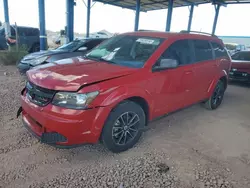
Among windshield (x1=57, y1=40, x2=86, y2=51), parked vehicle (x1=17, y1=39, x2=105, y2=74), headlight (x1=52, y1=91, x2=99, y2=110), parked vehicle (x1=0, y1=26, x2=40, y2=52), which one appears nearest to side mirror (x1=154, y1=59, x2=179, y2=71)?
headlight (x1=52, y1=91, x2=99, y2=110)

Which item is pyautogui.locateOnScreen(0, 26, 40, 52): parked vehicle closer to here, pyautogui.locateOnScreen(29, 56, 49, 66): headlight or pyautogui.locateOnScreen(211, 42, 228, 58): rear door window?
pyautogui.locateOnScreen(29, 56, 49, 66): headlight

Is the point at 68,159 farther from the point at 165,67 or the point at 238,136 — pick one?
the point at 238,136

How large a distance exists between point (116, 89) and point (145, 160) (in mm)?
1067

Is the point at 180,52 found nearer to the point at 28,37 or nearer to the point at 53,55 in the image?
the point at 53,55

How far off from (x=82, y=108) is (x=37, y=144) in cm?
119

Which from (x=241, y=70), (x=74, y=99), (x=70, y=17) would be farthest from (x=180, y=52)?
(x=70, y=17)

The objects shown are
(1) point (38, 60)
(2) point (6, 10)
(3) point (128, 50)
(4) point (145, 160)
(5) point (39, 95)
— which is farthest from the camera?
(2) point (6, 10)

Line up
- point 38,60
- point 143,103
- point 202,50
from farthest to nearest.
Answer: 1. point 38,60
2. point 202,50
3. point 143,103

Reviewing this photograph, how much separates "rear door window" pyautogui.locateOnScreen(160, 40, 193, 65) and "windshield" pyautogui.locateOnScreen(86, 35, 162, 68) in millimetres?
218

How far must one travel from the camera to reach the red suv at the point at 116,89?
2543 millimetres

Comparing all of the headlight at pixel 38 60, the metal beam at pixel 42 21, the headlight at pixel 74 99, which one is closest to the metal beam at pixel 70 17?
the metal beam at pixel 42 21

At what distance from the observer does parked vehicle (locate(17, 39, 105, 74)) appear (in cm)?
665

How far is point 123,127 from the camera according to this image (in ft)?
9.89

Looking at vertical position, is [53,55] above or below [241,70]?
above
